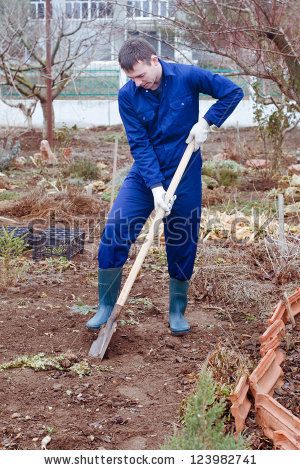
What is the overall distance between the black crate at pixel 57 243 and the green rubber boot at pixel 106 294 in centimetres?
175

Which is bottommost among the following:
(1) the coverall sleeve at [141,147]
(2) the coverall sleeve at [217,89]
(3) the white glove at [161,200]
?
(3) the white glove at [161,200]

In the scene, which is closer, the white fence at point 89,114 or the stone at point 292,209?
the stone at point 292,209

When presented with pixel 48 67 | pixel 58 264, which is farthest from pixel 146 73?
pixel 48 67

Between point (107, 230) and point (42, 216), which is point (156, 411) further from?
point (42, 216)

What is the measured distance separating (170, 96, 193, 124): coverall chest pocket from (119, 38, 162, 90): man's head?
213mm

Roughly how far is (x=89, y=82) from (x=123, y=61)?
15.8 metres

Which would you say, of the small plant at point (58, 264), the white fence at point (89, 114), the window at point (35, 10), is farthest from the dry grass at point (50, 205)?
the white fence at point (89, 114)

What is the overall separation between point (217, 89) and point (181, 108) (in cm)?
24

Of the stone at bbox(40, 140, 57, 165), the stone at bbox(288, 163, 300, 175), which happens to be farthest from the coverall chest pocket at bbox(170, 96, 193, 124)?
the stone at bbox(40, 140, 57, 165)

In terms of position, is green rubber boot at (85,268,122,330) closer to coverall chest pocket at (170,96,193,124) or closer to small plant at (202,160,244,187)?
coverall chest pocket at (170,96,193,124)

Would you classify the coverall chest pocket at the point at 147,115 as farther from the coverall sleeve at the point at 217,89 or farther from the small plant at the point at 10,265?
the small plant at the point at 10,265

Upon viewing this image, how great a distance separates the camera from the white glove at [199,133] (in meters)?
4.35

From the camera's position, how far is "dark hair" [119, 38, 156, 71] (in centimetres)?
421

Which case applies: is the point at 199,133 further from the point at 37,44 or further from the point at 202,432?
the point at 37,44
